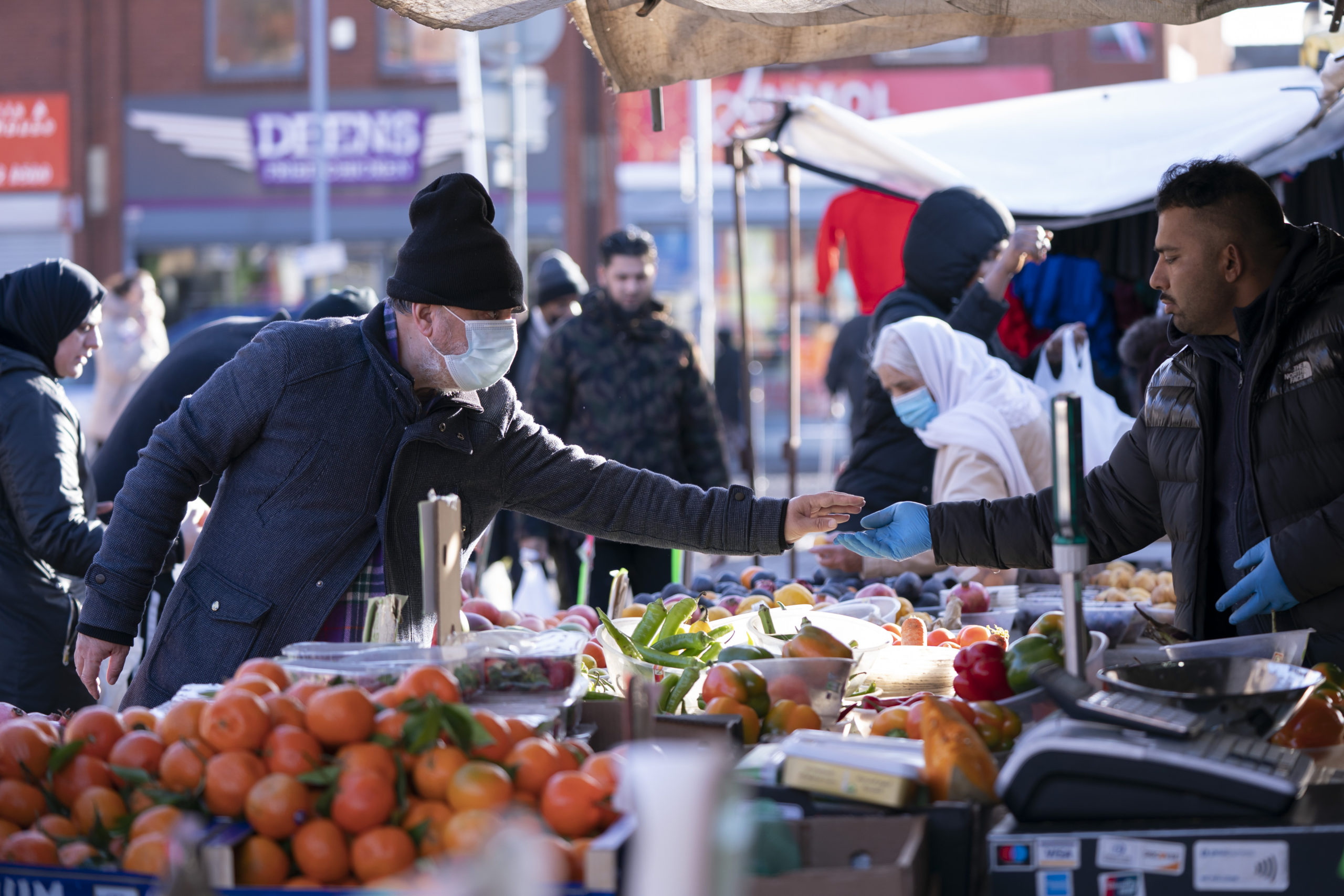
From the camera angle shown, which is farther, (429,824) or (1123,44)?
(1123,44)

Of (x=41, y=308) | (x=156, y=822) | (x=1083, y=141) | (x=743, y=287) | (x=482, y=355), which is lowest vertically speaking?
(x=156, y=822)

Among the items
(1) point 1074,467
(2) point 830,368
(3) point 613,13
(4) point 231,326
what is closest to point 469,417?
(3) point 613,13

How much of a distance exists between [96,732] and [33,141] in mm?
19619

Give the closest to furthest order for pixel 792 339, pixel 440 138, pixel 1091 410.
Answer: pixel 1091 410
pixel 792 339
pixel 440 138

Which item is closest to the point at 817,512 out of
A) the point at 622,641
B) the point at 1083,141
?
the point at 622,641

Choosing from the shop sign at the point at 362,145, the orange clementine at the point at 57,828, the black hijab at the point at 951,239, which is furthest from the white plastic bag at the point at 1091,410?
the shop sign at the point at 362,145

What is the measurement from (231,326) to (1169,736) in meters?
4.09

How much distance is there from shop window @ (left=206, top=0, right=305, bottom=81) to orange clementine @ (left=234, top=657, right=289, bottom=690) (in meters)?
18.0

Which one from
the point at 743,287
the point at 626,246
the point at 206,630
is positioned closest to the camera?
the point at 206,630

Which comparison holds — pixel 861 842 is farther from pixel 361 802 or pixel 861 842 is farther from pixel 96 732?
pixel 96 732

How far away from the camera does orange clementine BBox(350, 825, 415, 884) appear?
1645 mm

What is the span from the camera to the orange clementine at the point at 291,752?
1745 millimetres

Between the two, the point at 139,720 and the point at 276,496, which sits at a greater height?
the point at 276,496

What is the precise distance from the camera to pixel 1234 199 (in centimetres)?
291
